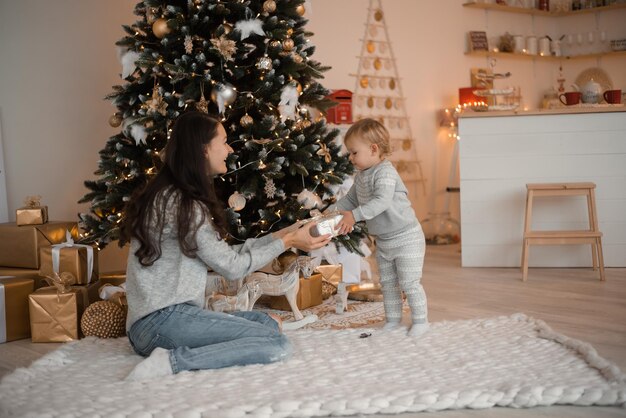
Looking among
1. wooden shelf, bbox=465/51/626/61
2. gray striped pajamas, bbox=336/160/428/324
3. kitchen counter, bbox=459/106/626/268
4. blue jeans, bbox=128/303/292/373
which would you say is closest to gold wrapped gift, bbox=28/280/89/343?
blue jeans, bbox=128/303/292/373

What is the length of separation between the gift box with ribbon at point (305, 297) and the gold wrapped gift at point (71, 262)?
2.98 feet

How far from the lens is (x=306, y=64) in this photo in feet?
11.5

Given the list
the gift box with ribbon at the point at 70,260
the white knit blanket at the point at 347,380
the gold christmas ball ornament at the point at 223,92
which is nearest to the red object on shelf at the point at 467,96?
the gold christmas ball ornament at the point at 223,92

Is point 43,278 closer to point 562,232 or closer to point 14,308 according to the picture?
point 14,308

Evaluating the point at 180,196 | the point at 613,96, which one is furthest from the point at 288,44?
the point at 613,96

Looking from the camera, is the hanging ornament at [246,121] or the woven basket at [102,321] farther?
the hanging ornament at [246,121]

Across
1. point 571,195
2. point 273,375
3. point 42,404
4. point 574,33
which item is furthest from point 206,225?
point 574,33

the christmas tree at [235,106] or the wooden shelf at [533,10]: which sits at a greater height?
the wooden shelf at [533,10]

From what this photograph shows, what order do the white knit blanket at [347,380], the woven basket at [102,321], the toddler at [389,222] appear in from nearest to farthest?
1. the white knit blanket at [347,380]
2. the toddler at [389,222]
3. the woven basket at [102,321]

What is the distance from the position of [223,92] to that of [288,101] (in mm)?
311

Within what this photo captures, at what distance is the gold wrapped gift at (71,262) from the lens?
3299 mm

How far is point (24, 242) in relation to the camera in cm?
349

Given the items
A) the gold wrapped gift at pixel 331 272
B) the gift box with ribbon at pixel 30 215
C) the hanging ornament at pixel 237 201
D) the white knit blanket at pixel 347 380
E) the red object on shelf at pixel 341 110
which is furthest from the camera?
the red object on shelf at pixel 341 110

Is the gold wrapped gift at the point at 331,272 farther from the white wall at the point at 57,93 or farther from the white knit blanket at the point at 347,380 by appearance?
the white wall at the point at 57,93
